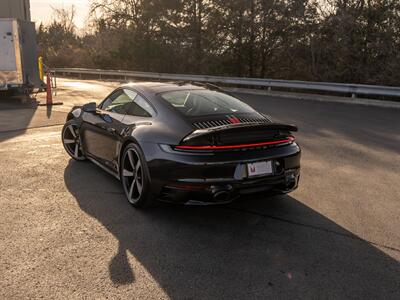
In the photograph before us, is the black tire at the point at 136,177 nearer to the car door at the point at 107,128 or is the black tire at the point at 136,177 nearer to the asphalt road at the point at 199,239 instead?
the asphalt road at the point at 199,239

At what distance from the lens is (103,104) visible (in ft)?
19.4

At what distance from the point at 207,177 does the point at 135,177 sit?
40.7 inches

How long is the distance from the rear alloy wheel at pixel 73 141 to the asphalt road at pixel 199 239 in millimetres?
149

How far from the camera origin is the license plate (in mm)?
4109

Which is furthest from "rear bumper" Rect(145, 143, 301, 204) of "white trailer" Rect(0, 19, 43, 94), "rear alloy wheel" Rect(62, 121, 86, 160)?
"white trailer" Rect(0, 19, 43, 94)

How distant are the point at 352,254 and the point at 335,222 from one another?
2.32 feet

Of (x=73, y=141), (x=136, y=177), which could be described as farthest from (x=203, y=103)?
(x=73, y=141)

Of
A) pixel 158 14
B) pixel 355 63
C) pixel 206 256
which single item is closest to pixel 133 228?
pixel 206 256

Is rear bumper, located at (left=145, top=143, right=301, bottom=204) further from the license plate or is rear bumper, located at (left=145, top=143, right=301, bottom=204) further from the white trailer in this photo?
the white trailer

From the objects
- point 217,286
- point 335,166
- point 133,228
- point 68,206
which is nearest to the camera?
point 217,286

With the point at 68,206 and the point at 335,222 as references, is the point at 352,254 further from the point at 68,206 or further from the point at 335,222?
the point at 68,206

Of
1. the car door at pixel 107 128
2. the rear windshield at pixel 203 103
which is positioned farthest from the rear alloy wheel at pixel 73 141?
the rear windshield at pixel 203 103

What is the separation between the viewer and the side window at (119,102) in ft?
17.4

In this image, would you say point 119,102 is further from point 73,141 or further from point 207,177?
point 207,177
